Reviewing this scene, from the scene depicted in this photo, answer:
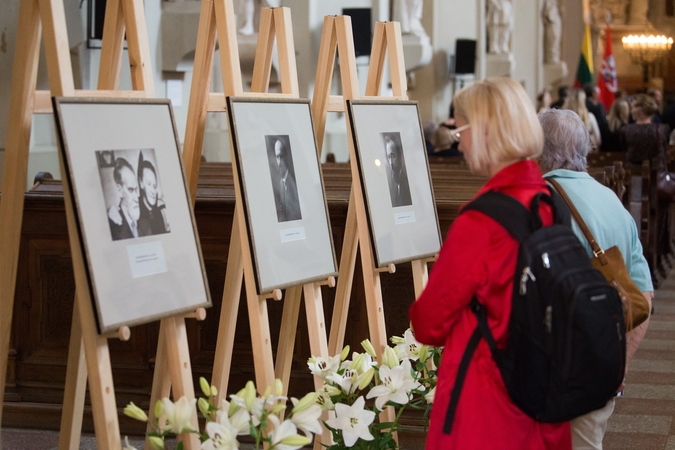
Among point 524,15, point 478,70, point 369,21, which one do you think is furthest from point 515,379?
point 524,15

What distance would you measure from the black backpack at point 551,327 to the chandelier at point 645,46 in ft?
95.4

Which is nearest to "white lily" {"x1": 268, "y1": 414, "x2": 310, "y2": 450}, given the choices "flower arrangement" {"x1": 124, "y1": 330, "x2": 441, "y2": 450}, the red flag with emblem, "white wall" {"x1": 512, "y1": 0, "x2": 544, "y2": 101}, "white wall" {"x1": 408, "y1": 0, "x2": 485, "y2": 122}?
"flower arrangement" {"x1": 124, "y1": 330, "x2": 441, "y2": 450}

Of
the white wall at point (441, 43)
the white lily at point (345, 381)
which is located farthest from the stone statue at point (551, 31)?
the white lily at point (345, 381)

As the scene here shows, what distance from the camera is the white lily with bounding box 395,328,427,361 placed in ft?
10.6

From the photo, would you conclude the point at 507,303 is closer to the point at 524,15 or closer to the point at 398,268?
the point at 398,268

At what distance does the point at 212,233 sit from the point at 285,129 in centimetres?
139

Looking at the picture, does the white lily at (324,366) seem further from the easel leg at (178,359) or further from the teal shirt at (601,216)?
the teal shirt at (601,216)

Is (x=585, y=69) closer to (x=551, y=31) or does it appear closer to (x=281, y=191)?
(x=551, y=31)

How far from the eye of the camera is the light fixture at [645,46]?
2970cm

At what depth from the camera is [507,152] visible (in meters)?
2.18

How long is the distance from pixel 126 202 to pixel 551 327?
3.56 ft
